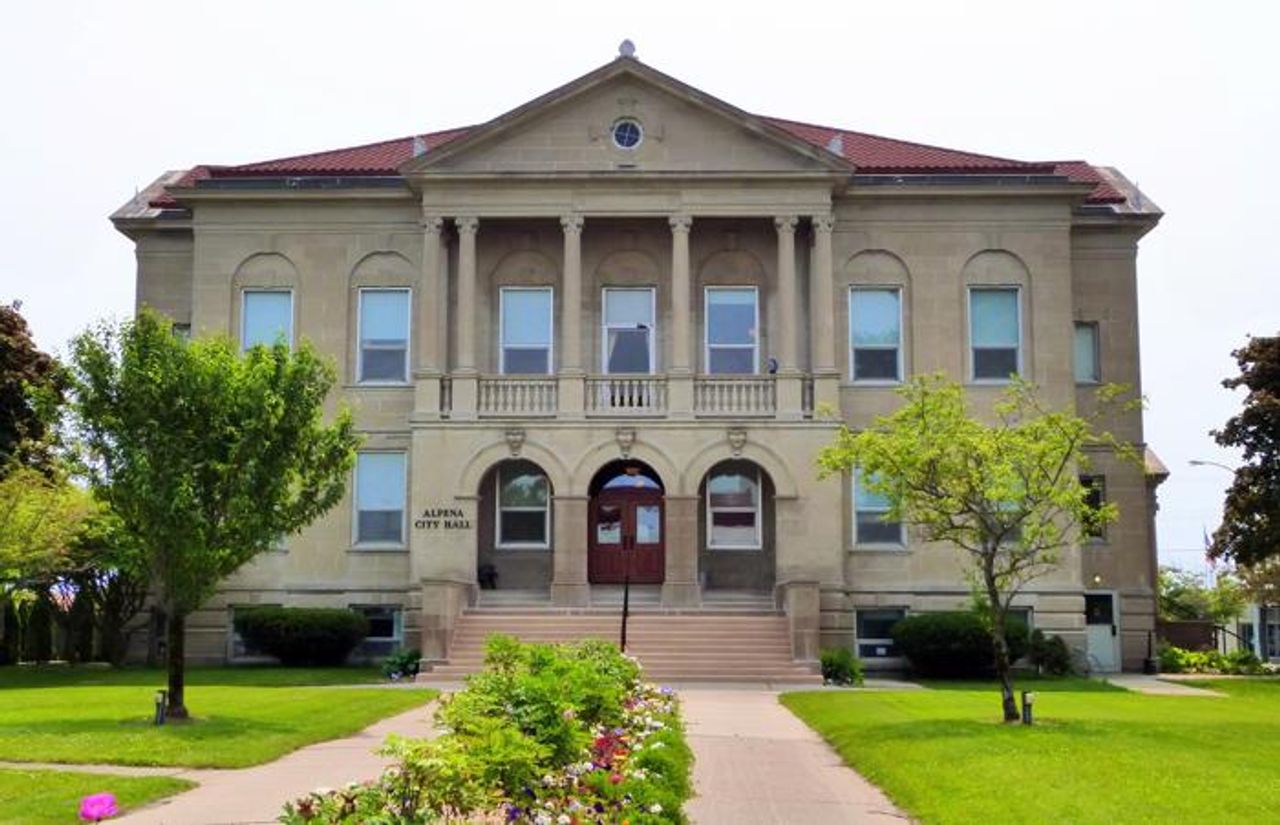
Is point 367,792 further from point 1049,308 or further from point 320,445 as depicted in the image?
point 1049,308

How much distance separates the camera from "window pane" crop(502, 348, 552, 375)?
3836 cm

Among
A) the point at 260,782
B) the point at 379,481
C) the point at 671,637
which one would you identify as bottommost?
the point at 260,782

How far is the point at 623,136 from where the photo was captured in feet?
123

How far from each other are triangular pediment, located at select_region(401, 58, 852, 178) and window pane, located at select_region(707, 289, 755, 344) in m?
3.35

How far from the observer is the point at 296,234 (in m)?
38.8

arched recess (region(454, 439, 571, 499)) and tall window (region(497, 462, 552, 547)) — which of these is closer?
arched recess (region(454, 439, 571, 499))

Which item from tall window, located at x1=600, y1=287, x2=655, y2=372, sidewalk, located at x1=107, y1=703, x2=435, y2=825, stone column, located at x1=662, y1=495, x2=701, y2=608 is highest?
tall window, located at x1=600, y1=287, x2=655, y2=372

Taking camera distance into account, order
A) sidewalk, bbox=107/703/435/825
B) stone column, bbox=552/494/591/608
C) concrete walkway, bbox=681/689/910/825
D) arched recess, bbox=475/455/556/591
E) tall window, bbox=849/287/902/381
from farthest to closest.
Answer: tall window, bbox=849/287/902/381 → arched recess, bbox=475/455/556/591 → stone column, bbox=552/494/591/608 → concrete walkway, bbox=681/689/910/825 → sidewalk, bbox=107/703/435/825

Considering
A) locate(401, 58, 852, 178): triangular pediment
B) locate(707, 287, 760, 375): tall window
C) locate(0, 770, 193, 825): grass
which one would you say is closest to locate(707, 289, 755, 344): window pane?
locate(707, 287, 760, 375): tall window

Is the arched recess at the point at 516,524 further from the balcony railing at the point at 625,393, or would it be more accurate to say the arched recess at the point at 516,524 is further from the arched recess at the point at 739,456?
the arched recess at the point at 739,456

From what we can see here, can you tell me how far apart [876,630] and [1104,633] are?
21.0 ft

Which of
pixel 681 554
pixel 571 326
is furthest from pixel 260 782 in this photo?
pixel 571 326

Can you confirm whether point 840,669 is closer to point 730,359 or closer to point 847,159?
point 730,359

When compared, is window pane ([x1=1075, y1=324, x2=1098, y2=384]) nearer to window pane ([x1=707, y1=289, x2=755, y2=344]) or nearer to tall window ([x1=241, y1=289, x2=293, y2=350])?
window pane ([x1=707, y1=289, x2=755, y2=344])
